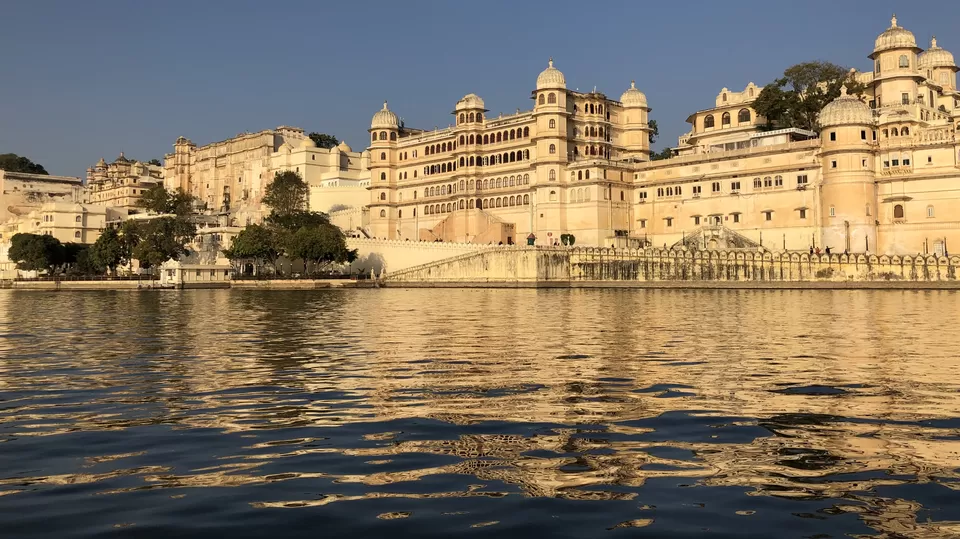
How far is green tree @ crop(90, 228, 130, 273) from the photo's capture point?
85.2 metres

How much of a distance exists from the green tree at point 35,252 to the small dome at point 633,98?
58.9 m

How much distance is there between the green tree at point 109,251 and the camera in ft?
280

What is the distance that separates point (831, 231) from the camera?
64.5 meters

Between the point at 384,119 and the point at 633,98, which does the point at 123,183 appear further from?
the point at 633,98

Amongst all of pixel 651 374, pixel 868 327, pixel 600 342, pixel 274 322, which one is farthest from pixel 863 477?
pixel 274 322

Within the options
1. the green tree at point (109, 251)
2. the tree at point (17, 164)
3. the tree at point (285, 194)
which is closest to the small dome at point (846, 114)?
the tree at point (285, 194)

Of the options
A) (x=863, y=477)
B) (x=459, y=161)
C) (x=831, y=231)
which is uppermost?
(x=459, y=161)

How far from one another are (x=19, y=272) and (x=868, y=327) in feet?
302

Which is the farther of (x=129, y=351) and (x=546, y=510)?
(x=129, y=351)

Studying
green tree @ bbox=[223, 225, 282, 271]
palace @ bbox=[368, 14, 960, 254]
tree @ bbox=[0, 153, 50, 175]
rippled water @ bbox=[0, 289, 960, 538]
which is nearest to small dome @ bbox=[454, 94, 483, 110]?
palace @ bbox=[368, 14, 960, 254]

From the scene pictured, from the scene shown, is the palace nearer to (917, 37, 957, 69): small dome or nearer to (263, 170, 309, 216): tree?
(917, 37, 957, 69): small dome

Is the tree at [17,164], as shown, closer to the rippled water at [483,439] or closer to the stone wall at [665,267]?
the stone wall at [665,267]

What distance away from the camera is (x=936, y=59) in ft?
264

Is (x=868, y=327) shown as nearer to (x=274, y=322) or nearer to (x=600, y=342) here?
(x=600, y=342)
